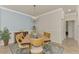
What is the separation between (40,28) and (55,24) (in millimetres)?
267

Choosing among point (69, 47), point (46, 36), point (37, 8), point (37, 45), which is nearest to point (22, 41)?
point (37, 45)

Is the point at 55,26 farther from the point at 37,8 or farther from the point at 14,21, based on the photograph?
the point at 14,21

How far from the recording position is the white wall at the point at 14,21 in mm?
2582

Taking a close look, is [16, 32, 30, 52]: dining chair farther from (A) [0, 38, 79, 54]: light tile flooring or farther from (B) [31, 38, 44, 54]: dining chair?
(A) [0, 38, 79, 54]: light tile flooring

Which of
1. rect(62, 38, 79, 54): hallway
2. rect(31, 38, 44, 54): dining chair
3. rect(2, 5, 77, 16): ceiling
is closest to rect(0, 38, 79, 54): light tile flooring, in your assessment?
rect(62, 38, 79, 54): hallway

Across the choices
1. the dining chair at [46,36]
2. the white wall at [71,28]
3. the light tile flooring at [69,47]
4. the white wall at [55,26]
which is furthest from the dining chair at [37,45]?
the white wall at [71,28]

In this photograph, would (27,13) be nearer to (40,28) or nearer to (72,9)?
(40,28)

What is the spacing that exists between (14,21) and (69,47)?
1030 mm

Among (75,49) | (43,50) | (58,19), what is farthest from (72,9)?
(43,50)

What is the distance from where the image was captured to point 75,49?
259 centimetres

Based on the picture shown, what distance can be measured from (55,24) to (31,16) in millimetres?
434

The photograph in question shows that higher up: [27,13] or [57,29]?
[27,13]

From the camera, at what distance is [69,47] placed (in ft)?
8.56
